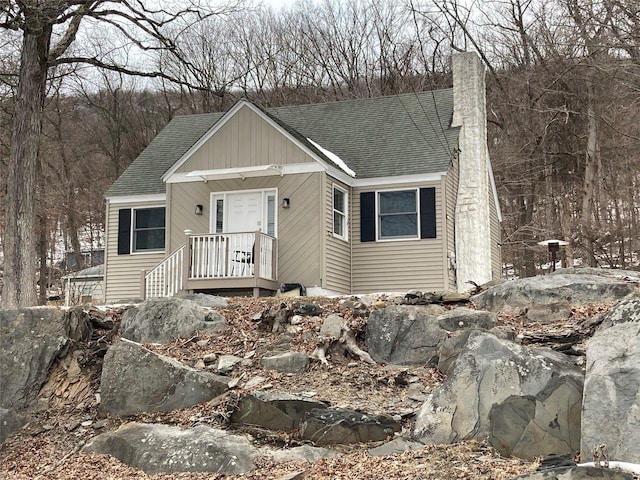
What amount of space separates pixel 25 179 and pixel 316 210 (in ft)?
19.5

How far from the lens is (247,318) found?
10328mm

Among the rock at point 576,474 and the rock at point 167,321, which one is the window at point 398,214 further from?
the rock at point 576,474

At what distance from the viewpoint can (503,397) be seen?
20.1 feet

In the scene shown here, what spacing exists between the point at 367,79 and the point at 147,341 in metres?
23.3

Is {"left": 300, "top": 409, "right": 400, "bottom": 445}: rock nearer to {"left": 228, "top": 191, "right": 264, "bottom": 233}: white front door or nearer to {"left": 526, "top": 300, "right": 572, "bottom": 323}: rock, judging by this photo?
{"left": 526, "top": 300, "right": 572, "bottom": 323}: rock

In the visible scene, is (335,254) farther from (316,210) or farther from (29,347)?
(29,347)

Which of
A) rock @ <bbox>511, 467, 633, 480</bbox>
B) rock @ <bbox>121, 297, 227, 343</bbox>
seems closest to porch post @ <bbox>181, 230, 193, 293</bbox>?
rock @ <bbox>121, 297, 227, 343</bbox>

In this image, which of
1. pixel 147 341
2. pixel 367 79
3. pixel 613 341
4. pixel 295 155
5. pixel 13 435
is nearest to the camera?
pixel 613 341

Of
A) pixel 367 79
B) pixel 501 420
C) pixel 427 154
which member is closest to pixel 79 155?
pixel 367 79

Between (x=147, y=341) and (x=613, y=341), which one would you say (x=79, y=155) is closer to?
(x=147, y=341)

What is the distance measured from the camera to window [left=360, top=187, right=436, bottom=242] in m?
16.0

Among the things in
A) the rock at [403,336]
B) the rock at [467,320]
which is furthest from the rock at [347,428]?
the rock at [467,320]

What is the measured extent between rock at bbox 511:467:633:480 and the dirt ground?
38cm

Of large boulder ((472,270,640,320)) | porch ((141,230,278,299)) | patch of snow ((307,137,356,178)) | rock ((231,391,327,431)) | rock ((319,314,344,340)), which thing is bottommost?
rock ((231,391,327,431))
